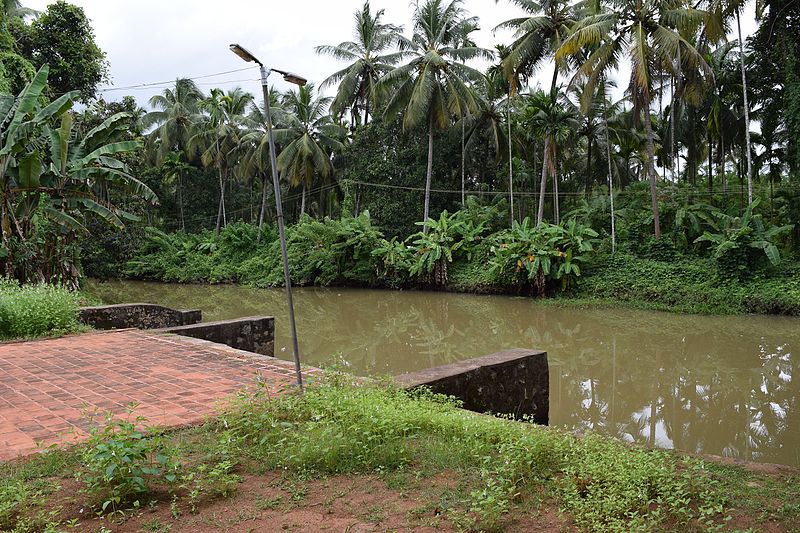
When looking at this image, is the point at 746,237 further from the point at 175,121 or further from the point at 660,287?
the point at 175,121

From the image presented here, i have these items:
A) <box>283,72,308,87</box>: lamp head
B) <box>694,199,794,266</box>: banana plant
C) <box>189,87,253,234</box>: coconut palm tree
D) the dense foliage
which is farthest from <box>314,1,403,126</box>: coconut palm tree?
<box>283,72,308,87</box>: lamp head

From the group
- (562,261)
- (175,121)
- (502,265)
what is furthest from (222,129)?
(562,261)

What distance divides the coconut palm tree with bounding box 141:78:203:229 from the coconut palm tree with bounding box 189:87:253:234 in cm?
118

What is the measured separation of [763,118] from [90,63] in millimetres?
23004

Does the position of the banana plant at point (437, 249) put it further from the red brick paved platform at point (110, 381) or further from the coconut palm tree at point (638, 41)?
the red brick paved platform at point (110, 381)

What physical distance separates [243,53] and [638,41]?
578 inches

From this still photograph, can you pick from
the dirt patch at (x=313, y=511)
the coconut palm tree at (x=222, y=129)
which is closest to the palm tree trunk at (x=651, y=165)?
the dirt patch at (x=313, y=511)

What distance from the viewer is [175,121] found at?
3297 centimetres

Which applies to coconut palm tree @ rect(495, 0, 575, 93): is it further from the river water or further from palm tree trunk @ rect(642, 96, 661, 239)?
the river water

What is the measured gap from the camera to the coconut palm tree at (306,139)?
27.2 meters

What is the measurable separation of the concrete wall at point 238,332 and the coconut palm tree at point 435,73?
47.6ft

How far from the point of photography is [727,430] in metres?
6.51

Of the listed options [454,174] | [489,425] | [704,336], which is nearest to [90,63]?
[454,174]

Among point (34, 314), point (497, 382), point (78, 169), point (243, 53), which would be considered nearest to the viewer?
point (243, 53)
